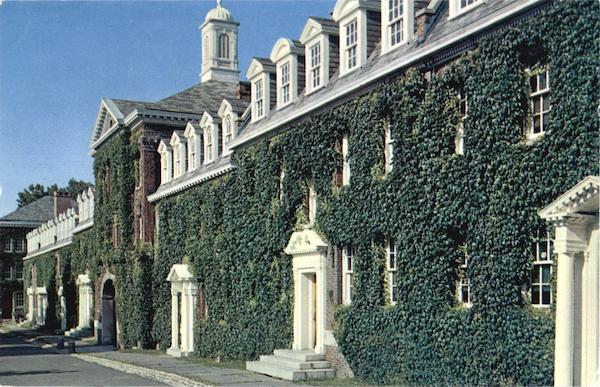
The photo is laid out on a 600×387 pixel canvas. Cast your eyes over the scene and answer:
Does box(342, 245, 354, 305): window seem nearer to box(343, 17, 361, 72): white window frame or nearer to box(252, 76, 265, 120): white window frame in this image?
box(343, 17, 361, 72): white window frame

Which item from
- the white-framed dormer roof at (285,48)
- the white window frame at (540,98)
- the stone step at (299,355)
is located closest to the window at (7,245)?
the white-framed dormer roof at (285,48)

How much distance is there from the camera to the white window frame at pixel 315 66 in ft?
79.1

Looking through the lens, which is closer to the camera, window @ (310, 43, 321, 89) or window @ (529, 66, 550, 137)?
window @ (529, 66, 550, 137)

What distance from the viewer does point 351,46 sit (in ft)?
73.1

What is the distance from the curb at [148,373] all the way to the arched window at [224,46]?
950 inches

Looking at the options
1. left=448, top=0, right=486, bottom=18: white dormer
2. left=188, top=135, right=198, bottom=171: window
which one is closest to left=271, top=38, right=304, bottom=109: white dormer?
left=448, top=0, right=486, bottom=18: white dormer

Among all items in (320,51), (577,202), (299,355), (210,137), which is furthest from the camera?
(210,137)

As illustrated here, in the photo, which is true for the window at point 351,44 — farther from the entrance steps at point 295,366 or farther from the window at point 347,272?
the entrance steps at point 295,366

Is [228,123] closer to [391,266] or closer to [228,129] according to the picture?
[228,129]

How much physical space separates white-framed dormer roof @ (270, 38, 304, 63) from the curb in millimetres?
10610

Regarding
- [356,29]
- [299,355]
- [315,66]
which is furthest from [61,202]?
[356,29]

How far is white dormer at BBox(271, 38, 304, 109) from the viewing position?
85.0 feet

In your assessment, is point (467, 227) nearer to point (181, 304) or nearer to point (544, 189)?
point (544, 189)

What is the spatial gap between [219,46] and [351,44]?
32.7 metres
